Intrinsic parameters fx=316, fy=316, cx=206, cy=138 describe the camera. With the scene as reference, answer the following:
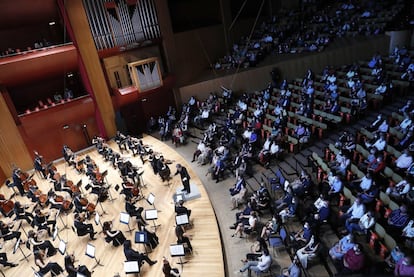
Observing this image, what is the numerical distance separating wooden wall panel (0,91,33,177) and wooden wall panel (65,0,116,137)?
9.51 feet

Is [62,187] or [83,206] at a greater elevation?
[62,187]

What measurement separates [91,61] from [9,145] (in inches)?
158

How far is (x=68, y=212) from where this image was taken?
26.9ft

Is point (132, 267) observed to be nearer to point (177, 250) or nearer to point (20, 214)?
point (177, 250)

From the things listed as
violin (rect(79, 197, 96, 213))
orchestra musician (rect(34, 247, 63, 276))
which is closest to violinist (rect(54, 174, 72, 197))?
violin (rect(79, 197, 96, 213))

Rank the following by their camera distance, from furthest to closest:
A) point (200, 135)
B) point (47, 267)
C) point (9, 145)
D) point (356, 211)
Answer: point (200, 135) < point (9, 145) < point (47, 267) < point (356, 211)

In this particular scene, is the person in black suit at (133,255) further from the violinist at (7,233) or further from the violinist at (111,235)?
the violinist at (7,233)

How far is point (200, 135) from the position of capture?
1184 centimetres

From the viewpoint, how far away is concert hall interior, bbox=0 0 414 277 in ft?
19.4

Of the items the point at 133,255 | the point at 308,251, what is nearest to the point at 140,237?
the point at 133,255

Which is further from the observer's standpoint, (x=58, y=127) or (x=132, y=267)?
(x=58, y=127)

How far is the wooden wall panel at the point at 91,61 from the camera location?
11.0 metres

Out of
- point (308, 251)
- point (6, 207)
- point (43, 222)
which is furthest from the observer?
point (6, 207)

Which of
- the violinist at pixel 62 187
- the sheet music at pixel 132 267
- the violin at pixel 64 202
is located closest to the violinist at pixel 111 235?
the sheet music at pixel 132 267
